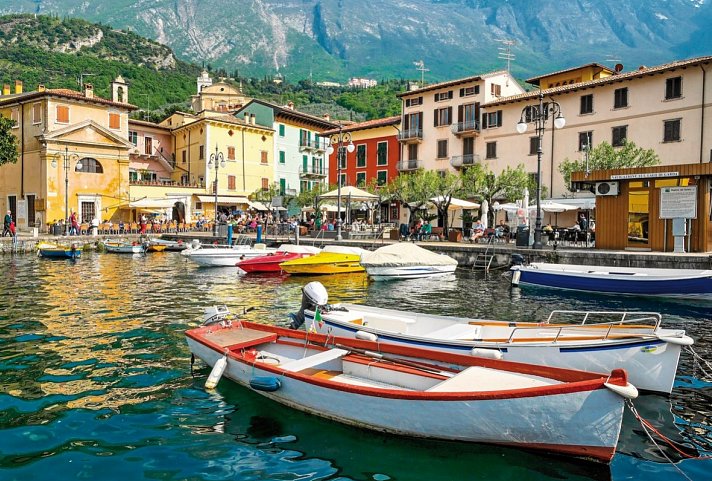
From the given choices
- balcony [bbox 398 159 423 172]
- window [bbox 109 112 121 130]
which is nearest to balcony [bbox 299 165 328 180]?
balcony [bbox 398 159 423 172]

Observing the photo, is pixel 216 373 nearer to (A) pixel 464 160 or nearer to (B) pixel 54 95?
(A) pixel 464 160

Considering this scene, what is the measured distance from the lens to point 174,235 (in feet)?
142

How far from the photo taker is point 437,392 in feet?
20.7

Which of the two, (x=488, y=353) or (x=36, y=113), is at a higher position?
(x=36, y=113)

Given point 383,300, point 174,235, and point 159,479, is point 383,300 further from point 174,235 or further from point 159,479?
point 174,235

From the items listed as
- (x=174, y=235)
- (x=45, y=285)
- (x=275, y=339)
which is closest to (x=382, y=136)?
(x=174, y=235)

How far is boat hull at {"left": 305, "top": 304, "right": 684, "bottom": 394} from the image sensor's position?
26.4 feet

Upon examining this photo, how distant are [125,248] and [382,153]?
86.7ft

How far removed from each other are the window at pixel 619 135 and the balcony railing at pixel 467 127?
11229 mm

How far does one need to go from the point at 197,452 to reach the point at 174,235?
38496 millimetres

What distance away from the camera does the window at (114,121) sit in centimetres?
4962

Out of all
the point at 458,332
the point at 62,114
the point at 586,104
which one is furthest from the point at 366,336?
the point at 62,114

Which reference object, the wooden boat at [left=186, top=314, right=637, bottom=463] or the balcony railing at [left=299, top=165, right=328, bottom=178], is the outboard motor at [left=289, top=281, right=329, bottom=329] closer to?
the wooden boat at [left=186, top=314, right=637, bottom=463]

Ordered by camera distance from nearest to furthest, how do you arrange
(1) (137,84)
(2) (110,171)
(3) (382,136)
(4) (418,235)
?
(4) (418,235) → (2) (110,171) → (3) (382,136) → (1) (137,84)
